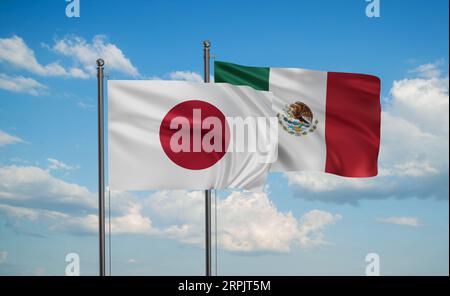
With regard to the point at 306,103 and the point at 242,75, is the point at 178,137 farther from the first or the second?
the point at 306,103

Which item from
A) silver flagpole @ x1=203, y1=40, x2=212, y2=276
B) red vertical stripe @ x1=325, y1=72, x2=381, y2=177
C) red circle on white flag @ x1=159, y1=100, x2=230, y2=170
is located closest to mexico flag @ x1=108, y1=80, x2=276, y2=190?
red circle on white flag @ x1=159, y1=100, x2=230, y2=170

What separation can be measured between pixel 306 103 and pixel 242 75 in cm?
147

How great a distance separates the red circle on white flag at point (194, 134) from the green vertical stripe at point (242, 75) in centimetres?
75

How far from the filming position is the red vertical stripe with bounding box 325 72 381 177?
13.9 metres

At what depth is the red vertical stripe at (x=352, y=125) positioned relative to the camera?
1387 cm

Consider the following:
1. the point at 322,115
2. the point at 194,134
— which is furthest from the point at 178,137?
the point at 322,115

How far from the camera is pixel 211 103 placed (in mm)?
12523

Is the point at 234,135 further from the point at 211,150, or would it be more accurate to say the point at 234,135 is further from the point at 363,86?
the point at 363,86

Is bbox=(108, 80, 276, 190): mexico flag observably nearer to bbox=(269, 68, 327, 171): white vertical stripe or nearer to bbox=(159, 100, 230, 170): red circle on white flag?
bbox=(159, 100, 230, 170): red circle on white flag

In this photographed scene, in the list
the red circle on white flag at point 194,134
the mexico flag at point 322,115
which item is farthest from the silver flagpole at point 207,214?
the red circle on white flag at point 194,134

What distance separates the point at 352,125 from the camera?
14039 millimetres

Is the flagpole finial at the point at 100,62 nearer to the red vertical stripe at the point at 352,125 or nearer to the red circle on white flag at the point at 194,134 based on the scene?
the red circle on white flag at the point at 194,134

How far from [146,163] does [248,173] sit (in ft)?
6.21
